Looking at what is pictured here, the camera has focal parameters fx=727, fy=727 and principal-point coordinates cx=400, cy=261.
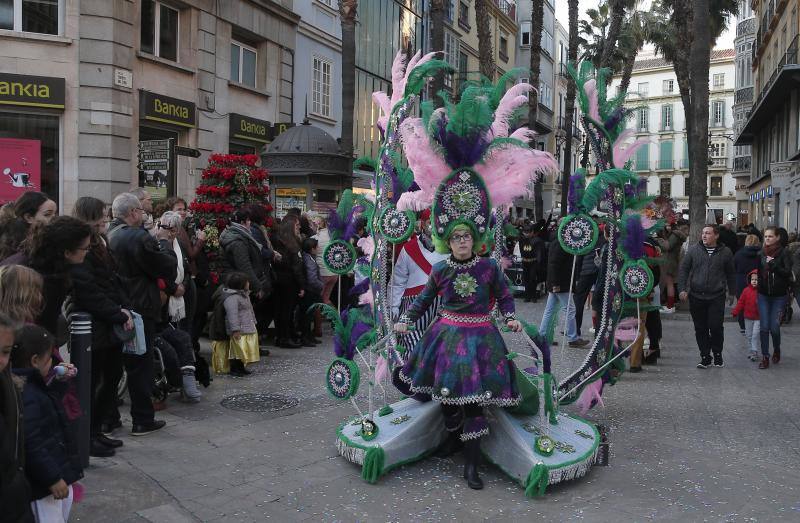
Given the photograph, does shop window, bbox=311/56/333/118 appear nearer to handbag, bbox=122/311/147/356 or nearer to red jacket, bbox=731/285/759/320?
red jacket, bbox=731/285/759/320

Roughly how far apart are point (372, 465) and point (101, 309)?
88.6 inches

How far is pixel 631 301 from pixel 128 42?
41.7 ft

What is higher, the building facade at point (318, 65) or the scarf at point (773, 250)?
the building facade at point (318, 65)

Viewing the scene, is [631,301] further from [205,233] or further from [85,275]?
[205,233]

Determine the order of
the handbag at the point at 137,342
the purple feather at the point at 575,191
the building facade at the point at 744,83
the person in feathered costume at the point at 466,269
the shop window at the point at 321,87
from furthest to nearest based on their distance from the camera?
the building facade at the point at 744,83, the shop window at the point at 321,87, the purple feather at the point at 575,191, the handbag at the point at 137,342, the person in feathered costume at the point at 466,269

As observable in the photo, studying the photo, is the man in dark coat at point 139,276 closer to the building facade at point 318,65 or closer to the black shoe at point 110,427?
the black shoe at point 110,427

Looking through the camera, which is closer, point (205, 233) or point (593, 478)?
point (593, 478)

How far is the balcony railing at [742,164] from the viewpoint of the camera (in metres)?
49.5

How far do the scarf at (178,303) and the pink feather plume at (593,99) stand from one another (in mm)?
4059

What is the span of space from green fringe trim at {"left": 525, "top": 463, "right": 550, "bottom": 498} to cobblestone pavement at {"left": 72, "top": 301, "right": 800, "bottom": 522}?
0.23 ft

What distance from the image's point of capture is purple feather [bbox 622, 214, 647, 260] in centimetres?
630

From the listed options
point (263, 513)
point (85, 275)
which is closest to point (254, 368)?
point (85, 275)

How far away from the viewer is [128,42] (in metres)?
15.3

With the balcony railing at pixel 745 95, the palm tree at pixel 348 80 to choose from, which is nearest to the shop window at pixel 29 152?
the palm tree at pixel 348 80
